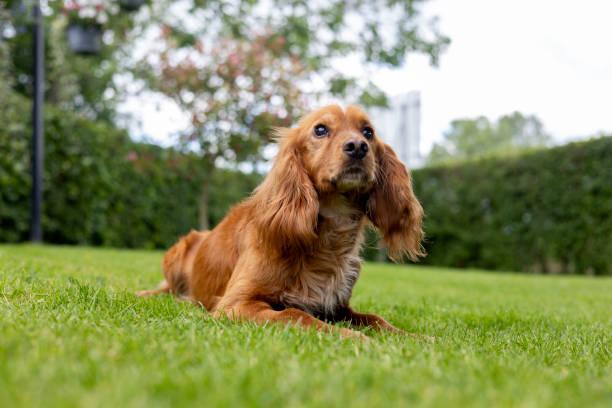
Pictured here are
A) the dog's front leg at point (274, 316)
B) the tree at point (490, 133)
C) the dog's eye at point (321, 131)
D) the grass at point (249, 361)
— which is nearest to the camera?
Answer: the grass at point (249, 361)

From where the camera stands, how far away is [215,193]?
14.1 metres

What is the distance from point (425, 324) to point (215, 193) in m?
11.1

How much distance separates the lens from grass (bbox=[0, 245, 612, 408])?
1.37 meters

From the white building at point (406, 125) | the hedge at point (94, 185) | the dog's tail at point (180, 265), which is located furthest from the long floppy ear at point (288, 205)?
the white building at point (406, 125)

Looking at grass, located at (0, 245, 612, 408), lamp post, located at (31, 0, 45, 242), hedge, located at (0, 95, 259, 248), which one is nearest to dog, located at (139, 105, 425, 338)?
grass, located at (0, 245, 612, 408)

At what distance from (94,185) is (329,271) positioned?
361 inches

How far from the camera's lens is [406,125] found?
64.8 ft

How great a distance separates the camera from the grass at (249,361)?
137cm

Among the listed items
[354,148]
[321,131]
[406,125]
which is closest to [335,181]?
[354,148]

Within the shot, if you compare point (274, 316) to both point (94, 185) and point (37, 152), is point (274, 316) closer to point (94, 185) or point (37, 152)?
point (37, 152)

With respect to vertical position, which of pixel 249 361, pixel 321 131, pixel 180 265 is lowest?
pixel 180 265

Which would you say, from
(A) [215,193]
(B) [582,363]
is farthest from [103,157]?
(B) [582,363]

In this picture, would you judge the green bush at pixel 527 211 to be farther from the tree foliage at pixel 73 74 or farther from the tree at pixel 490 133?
the tree at pixel 490 133

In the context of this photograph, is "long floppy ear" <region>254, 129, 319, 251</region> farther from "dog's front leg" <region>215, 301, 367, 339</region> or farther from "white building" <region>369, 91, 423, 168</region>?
"white building" <region>369, 91, 423, 168</region>
